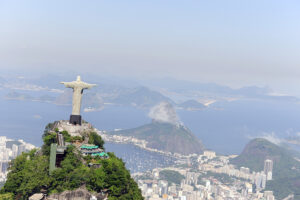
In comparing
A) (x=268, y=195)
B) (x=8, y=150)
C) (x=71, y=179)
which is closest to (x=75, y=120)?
(x=71, y=179)

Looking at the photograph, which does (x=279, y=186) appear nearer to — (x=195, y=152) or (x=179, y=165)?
(x=179, y=165)

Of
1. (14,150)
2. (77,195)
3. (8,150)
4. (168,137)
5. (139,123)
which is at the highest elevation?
(139,123)

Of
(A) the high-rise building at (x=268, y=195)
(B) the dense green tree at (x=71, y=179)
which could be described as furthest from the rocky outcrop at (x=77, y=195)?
(A) the high-rise building at (x=268, y=195)

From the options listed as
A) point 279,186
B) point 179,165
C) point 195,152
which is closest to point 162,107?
point 195,152

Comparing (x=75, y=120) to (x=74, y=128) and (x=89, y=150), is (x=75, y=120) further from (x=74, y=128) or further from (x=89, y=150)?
(x=89, y=150)

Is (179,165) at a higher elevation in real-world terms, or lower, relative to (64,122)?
lower
